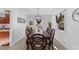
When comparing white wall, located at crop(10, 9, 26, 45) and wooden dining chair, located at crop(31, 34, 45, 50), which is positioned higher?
white wall, located at crop(10, 9, 26, 45)

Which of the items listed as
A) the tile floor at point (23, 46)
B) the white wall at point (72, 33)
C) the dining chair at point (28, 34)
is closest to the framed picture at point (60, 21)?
the white wall at point (72, 33)

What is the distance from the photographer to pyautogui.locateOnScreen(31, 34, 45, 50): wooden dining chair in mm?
1821

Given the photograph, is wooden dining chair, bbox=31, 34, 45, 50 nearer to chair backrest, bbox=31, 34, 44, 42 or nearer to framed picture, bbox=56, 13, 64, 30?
chair backrest, bbox=31, 34, 44, 42

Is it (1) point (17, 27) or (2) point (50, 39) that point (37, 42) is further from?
(1) point (17, 27)

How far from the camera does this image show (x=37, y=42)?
1852mm

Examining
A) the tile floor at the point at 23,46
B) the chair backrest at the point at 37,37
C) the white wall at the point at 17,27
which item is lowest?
the tile floor at the point at 23,46

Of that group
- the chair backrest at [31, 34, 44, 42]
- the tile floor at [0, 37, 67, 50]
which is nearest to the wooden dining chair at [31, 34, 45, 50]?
the chair backrest at [31, 34, 44, 42]

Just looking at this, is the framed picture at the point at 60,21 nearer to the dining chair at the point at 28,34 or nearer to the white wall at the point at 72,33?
the white wall at the point at 72,33

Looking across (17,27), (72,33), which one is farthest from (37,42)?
(72,33)

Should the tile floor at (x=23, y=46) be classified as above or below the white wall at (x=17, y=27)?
below

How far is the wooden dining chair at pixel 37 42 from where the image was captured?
1.82 metres
